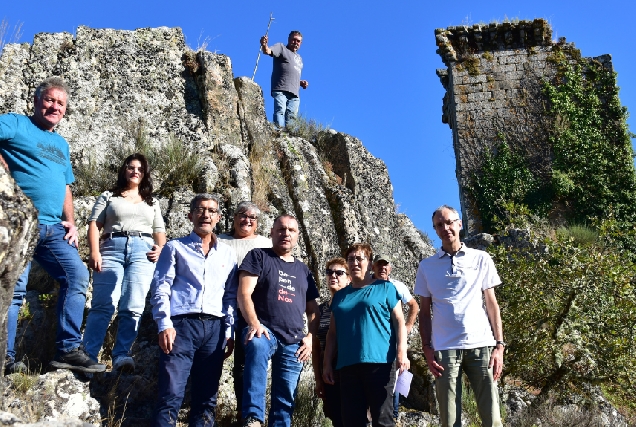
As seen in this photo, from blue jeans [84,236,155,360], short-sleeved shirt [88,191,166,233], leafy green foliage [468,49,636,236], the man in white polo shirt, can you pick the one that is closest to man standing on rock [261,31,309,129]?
short-sleeved shirt [88,191,166,233]

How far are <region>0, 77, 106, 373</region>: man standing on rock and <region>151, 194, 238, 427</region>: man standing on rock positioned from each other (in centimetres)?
61

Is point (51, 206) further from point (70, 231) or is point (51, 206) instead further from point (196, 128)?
point (196, 128)

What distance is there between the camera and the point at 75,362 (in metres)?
4.36

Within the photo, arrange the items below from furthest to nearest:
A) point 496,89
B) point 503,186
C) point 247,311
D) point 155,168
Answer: point 496,89
point 503,186
point 155,168
point 247,311

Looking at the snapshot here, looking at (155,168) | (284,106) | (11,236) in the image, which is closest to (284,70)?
(284,106)

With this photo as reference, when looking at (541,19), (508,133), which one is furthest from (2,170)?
(541,19)

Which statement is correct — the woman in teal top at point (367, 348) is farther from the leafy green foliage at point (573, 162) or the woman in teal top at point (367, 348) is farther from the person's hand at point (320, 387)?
the leafy green foliage at point (573, 162)

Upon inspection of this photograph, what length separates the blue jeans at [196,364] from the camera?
410 cm

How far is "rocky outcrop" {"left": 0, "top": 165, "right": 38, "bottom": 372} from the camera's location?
2490 mm

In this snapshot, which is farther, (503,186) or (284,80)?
(503,186)

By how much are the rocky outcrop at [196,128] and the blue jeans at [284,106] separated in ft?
2.90

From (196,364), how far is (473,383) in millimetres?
1907

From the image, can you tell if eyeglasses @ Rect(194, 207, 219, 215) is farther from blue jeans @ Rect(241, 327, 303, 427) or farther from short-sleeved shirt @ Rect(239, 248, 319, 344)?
blue jeans @ Rect(241, 327, 303, 427)

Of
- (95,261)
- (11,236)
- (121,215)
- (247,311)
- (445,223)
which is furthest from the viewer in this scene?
(121,215)
